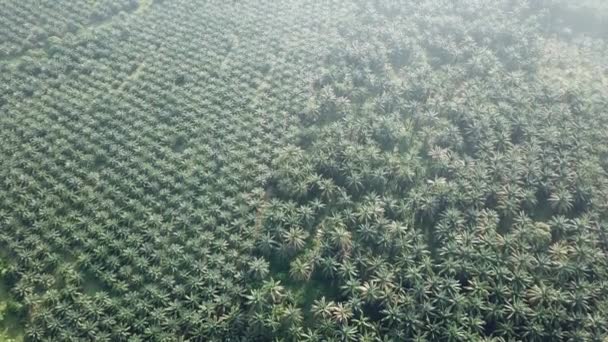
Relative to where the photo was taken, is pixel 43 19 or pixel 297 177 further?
pixel 43 19

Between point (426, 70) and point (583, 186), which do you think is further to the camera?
point (426, 70)

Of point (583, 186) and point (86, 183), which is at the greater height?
point (583, 186)

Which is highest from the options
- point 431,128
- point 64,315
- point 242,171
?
point 431,128

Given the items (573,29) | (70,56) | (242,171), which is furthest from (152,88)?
(573,29)

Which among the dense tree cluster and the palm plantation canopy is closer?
the palm plantation canopy

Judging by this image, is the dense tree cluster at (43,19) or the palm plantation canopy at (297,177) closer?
the palm plantation canopy at (297,177)

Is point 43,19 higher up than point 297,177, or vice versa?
point 43,19

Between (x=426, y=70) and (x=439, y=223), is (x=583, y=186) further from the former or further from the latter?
(x=426, y=70)

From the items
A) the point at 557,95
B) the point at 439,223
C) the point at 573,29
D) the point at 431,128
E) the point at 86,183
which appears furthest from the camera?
the point at 573,29
